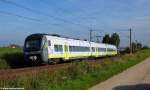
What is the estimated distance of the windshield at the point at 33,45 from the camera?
32094 mm

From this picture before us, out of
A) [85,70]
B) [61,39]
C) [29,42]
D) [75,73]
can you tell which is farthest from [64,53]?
[75,73]

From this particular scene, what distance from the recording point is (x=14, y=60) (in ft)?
114

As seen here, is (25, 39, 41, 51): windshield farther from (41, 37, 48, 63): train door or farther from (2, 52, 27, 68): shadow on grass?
(2, 52, 27, 68): shadow on grass

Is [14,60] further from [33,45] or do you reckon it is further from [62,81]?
[62,81]

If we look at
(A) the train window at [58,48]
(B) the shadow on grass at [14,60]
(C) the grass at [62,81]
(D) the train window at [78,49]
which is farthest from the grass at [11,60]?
(C) the grass at [62,81]

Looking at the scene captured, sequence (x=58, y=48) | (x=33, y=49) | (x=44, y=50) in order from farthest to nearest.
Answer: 1. (x=58, y=48)
2. (x=33, y=49)
3. (x=44, y=50)

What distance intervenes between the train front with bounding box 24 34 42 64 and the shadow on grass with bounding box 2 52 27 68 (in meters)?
1.84

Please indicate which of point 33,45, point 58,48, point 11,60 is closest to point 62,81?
point 33,45

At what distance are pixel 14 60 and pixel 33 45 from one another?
346 centimetres

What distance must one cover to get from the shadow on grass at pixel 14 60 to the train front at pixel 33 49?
1.84 meters

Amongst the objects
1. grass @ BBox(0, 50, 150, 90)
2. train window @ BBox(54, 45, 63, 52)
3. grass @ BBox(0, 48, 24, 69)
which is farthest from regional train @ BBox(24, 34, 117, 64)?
grass @ BBox(0, 50, 150, 90)

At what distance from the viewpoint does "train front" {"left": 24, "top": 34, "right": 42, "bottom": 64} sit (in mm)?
31911

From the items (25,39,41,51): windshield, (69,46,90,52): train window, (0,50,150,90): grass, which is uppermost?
(25,39,41,51): windshield

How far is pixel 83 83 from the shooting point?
18.8 meters
